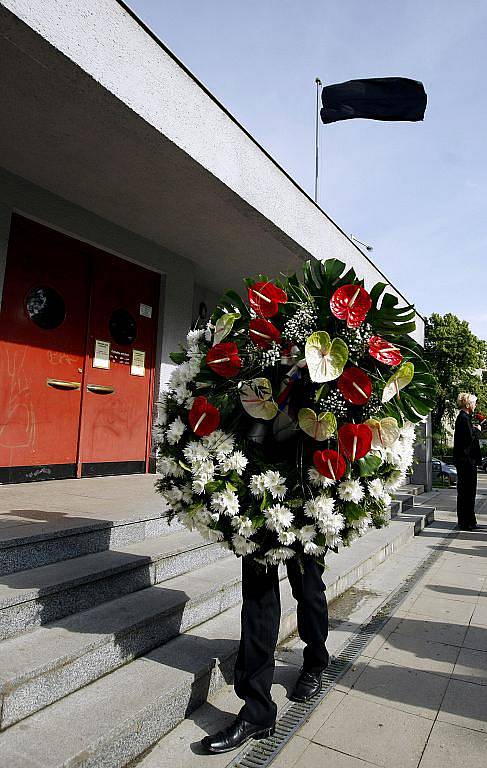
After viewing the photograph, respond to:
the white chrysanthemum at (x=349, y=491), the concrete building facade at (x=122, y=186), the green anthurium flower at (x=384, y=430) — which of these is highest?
the concrete building facade at (x=122, y=186)

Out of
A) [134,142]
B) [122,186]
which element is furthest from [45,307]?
[134,142]

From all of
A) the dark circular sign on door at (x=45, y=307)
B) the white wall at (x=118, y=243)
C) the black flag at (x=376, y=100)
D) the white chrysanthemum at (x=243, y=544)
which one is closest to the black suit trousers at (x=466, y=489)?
the white wall at (x=118, y=243)

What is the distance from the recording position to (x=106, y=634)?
2.40m

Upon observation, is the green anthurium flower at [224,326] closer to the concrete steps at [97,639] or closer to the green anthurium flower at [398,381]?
the green anthurium flower at [398,381]

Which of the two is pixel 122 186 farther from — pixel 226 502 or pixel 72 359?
pixel 226 502

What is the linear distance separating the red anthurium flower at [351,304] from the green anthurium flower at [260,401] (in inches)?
15.4

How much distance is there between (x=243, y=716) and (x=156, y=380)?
4.74 meters

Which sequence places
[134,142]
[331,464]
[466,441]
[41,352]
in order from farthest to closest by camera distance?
[466,441]
[41,352]
[134,142]
[331,464]

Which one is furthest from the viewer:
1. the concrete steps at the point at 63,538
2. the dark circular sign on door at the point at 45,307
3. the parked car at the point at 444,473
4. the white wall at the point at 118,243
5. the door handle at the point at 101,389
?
the parked car at the point at 444,473

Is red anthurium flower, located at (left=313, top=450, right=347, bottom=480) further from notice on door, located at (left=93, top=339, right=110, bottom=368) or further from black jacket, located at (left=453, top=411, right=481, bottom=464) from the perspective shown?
black jacket, located at (left=453, top=411, right=481, bottom=464)

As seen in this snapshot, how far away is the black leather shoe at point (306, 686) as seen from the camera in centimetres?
255

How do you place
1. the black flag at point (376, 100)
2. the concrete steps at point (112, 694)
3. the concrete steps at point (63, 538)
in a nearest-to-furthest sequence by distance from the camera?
the concrete steps at point (112, 694) → the concrete steps at point (63, 538) → the black flag at point (376, 100)

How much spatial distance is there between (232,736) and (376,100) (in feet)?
26.7

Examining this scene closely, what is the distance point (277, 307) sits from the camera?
2107mm
